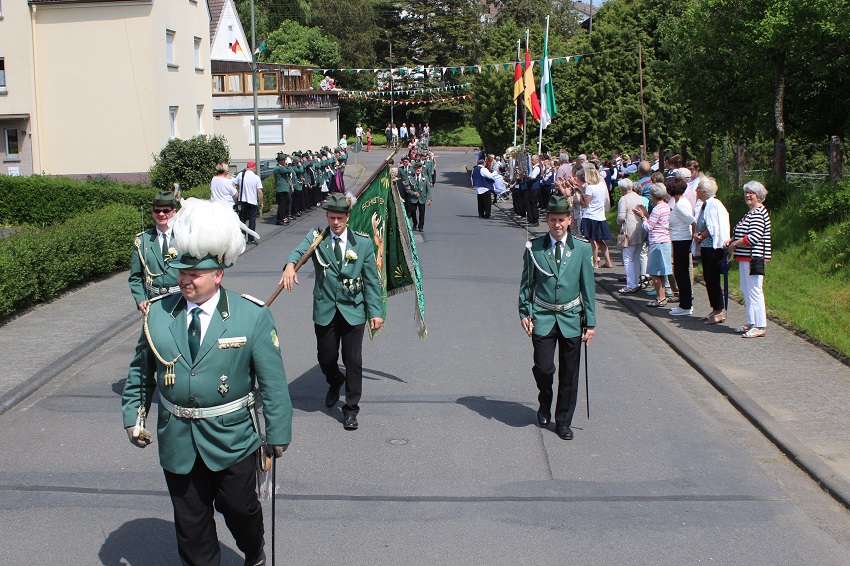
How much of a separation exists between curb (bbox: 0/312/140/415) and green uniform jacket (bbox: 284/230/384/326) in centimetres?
300

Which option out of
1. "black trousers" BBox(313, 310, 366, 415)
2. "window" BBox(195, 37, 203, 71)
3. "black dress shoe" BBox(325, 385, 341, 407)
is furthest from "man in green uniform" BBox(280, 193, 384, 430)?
"window" BBox(195, 37, 203, 71)

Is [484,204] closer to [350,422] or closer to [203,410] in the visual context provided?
[350,422]

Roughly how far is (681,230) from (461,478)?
21.9 ft

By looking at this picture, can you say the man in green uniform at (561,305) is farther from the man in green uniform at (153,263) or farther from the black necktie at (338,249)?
the man in green uniform at (153,263)

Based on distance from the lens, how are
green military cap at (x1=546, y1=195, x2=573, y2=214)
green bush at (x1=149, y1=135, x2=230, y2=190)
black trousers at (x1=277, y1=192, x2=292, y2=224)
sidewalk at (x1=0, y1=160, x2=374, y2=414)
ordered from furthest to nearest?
green bush at (x1=149, y1=135, x2=230, y2=190), black trousers at (x1=277, y1=192, x2=292, y2=224), sidewalk at (x1=0, y1=160, x2=374, y2=414), green military cap at (x1=546, y1=195, x2=573, y2=214)

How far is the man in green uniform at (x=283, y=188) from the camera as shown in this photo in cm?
2462

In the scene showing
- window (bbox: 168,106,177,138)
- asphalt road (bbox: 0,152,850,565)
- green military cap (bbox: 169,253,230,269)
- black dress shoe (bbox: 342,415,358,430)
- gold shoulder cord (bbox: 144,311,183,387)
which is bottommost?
asphalt road (bbox: 0,152,850,565)

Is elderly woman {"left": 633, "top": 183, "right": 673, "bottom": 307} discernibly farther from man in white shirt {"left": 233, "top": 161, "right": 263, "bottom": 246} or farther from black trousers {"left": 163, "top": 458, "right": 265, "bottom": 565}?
man in white shirt {"left": 233, "top": 161, "right": 263, "bottom": 246}

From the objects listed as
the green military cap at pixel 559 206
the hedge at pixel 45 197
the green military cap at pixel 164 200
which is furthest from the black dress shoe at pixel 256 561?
the hedge at pixel 45 197

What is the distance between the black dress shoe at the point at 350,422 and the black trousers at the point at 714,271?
19.3 feet

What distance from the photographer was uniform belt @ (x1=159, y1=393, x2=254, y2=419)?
444 centimetres

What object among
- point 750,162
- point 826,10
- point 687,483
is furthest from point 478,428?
point 750,162

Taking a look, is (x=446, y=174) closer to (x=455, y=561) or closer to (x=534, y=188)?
(x=534, y=188)

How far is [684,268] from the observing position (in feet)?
40.2
